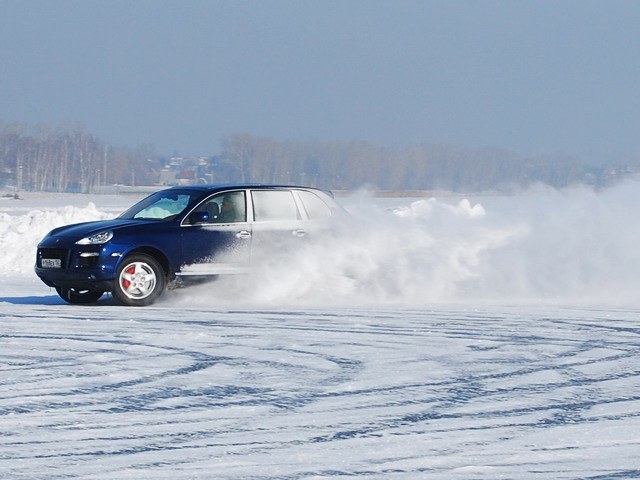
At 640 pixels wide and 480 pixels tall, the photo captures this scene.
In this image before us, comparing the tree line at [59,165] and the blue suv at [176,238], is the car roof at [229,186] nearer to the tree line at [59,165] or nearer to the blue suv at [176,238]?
the blue suv at [176,238]

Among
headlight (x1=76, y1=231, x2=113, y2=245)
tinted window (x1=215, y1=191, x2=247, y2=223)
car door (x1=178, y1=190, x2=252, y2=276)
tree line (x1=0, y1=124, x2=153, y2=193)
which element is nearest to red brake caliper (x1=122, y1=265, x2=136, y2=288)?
headlight (x1=76, y1=231, x2=113, y2=245)

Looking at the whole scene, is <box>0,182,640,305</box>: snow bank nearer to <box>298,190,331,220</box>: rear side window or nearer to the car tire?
<box>298,190,331,220</box>: rear side window

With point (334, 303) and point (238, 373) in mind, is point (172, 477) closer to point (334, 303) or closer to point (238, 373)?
point (238, 373)

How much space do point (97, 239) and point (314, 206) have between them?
9.71 ft

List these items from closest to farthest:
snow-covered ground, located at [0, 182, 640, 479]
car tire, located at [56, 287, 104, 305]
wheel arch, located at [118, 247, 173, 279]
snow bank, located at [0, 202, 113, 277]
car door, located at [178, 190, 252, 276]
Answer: snow-covered ground, located at [0, 182, 640, 479]
wheel arch, located at [118, 247, 173, 279]
car door, located at [178, 190, 252, 276]
car tire, located at [56, 287, 104, 305]
snow bank, located at [0, 202, 113, 277]

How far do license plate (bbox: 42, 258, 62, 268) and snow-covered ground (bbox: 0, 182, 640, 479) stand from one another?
22.6 inches

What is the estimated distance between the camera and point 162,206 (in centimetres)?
1593

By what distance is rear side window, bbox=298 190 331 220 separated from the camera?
53.2 ft

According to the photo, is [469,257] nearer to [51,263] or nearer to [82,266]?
[82,266]

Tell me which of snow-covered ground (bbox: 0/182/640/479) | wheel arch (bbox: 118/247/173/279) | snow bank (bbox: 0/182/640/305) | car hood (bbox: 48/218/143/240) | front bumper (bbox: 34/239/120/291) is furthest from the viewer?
snow bank (bbox: 0/182/640/305)

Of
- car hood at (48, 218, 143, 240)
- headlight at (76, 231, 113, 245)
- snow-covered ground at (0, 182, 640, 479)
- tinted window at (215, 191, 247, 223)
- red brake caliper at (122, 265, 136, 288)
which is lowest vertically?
snow-covered ground at (0, 182, 640, 479)

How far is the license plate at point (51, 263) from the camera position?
1512 cm

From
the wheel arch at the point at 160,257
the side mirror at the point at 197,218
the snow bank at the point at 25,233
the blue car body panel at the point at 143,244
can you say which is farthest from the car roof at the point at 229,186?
the snow bank at the point at 25,233

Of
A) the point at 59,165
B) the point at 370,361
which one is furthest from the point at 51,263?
the point at 59,165
